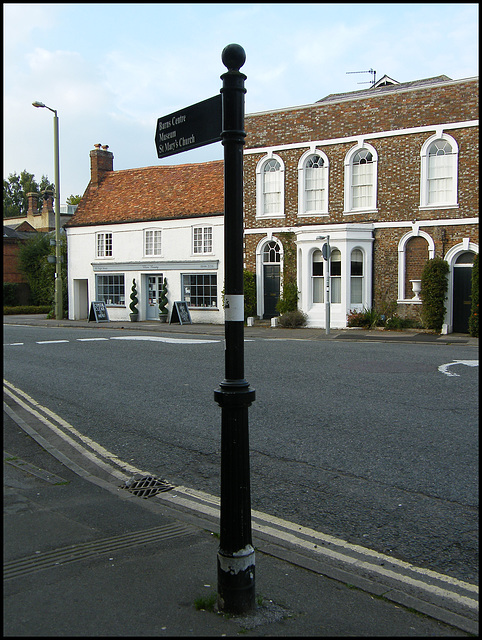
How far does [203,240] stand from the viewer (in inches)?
1125

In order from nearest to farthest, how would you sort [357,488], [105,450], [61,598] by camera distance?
[61,598] < [357,488] < [105,450]

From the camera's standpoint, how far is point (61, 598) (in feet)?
11.2

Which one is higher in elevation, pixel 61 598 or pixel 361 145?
Answer: pixel 361 145

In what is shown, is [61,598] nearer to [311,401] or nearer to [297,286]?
[311,401]

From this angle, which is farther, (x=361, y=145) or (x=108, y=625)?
(x=361, y=145)

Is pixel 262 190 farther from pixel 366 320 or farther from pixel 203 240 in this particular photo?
pixel 366 320

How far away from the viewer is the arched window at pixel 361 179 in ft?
77.5

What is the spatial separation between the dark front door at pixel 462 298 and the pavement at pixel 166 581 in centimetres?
1815

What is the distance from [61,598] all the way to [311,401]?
5986 millimetres

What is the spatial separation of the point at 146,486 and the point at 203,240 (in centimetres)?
2334

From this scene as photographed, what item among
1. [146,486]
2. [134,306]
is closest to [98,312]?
[134,306]

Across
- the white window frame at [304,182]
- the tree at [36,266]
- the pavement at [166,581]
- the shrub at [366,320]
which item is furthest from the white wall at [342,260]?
A: the tree at [36,266]

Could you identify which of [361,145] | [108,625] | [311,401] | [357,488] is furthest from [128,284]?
[108,625]

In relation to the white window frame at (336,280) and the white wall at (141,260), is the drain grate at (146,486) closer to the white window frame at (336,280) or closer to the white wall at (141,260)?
the white window frame at (336,280)
